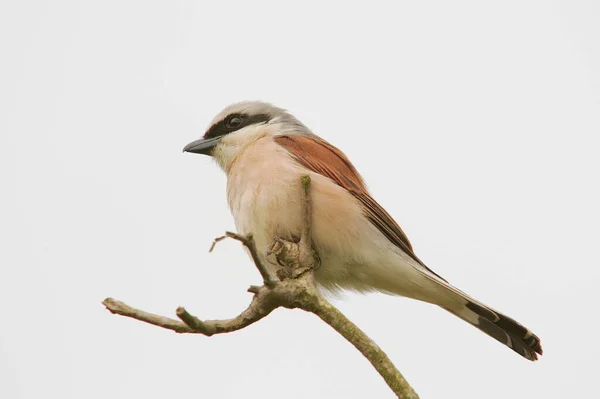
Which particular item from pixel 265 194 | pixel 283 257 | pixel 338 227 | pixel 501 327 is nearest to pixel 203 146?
pixel 265 194

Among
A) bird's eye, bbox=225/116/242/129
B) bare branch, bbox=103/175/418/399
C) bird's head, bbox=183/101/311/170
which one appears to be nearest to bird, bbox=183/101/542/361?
bird's head, bbox=183/101/311/170

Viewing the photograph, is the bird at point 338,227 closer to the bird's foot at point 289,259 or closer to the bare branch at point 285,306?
the bird's foot at point 289,259

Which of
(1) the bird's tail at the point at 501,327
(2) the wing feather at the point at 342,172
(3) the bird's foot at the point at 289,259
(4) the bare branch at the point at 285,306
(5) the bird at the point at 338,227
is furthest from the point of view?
(2) the wing feather at the point at 342,172

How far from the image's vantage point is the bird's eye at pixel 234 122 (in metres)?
5.89

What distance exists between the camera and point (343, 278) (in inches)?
195

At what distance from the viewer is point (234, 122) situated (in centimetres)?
591

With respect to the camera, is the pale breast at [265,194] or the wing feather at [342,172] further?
the wing feather at [342,172]

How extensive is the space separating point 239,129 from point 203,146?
0.31m

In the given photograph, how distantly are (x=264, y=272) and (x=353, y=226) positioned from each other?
4.99 ft

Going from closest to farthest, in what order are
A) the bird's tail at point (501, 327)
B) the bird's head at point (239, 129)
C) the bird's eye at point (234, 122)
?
the bird's tail at point (501, 327) < the bird's head at point (239, 129) < the bird's eye at point (234, 122)

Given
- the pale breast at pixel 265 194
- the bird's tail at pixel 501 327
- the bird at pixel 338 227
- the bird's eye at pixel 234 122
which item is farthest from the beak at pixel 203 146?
the bird's tail at pixel 501 327

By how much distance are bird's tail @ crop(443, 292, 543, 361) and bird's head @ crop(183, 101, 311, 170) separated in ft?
6.43

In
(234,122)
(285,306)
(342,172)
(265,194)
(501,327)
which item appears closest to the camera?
(285,306)

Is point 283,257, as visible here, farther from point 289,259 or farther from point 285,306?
point 285,306
